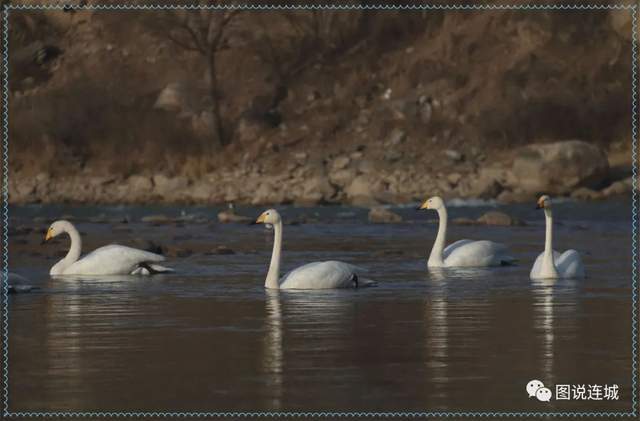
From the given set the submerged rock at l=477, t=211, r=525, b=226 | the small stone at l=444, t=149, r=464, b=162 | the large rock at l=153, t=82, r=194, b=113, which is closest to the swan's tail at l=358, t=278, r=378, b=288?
the submerged rock at l=477, t=211, r=525, b=226

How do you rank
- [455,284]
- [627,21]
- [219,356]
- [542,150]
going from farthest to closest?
[627,21] → [542,150] → [455,284] → [219,356]

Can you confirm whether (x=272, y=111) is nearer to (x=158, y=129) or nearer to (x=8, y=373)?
(x=158, y=129)

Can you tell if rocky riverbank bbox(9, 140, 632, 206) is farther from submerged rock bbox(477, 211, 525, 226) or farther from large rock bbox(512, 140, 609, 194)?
submerged rock bbox(477, 211, 525, 226)

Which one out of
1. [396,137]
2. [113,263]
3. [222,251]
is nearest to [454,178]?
[396,137]

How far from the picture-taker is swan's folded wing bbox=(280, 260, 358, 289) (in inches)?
754

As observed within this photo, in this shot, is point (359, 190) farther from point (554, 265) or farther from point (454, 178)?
point (554, 265)

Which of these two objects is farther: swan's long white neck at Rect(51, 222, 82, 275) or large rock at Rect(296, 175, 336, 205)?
large rock at Rect(296, 175, 336, 205)

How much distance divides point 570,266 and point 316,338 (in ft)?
22.7

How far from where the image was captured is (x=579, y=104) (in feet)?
Answer: 153

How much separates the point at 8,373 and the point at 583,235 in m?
19.2

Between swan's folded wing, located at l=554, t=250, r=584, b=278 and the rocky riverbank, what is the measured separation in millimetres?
18167

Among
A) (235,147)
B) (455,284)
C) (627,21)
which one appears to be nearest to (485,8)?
(627,21)

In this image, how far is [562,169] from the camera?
131 ft

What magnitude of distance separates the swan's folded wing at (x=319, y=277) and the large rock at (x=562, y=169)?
826 inches
